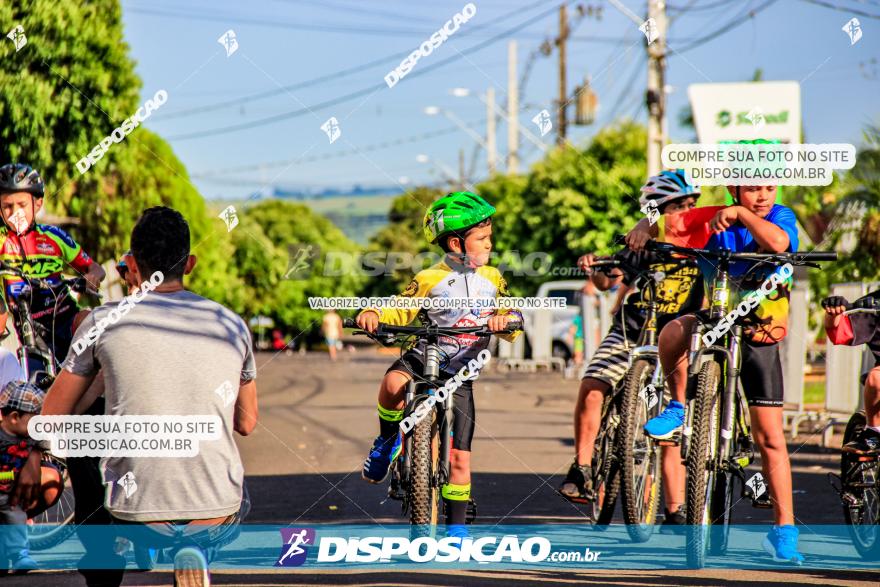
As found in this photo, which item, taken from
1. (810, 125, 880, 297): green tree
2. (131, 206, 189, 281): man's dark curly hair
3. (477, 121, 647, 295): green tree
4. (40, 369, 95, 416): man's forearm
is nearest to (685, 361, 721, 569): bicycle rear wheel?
(131, 206, 189, 281): man's dark curly hair

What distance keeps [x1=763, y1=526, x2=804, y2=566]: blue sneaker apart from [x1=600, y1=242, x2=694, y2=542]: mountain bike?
0.79 metres

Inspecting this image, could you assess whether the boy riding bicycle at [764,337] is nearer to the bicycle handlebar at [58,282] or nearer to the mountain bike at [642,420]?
the mountain bike at [642,420]

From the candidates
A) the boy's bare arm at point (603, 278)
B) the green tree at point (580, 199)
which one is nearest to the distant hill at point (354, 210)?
the green tree at point (580, 199)

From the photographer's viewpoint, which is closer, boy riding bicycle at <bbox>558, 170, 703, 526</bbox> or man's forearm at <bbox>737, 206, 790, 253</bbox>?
man's forearm at <bbox>737, 206, 790, 253</bbox>

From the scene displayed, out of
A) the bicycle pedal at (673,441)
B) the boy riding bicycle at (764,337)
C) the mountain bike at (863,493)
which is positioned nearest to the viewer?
the boy riding bicycle at (764,337)

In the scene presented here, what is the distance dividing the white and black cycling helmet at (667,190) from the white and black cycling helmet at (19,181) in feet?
10.9

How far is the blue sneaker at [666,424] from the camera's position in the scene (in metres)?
6.31

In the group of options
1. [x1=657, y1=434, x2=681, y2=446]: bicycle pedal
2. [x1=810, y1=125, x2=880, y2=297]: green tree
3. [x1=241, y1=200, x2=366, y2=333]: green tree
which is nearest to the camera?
[x1=657, y1=434, x2=681, y2=446]: bicycle pedal

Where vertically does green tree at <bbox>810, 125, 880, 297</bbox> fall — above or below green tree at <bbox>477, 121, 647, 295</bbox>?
below

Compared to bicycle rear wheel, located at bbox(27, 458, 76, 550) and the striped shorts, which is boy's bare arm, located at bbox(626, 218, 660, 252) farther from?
bicycle rear wheel, located at bbox(27, 458, 76, 550)

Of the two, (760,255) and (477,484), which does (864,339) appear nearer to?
(760,255)

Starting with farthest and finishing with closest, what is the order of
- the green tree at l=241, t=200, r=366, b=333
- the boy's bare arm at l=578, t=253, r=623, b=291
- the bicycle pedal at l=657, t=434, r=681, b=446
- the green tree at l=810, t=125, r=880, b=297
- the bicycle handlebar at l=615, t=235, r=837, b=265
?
the green tree at l=241, t=200, r=366, b=333
the green tree at l=810, t=125, r=880, b=297
the boy's bare arm at l=578, t=253, r=623, b=291
the bicycle pedal at l=657, t=434, r=681, b=446
the bicycle handlebar at l=615, t=235, r=837, b=265

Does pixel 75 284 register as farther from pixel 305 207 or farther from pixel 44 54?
pixel 305 207

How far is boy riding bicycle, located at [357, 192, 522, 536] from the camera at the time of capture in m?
6.15
